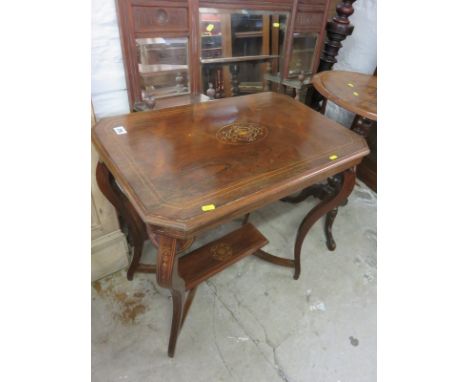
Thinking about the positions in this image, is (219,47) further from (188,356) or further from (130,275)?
(188,356)

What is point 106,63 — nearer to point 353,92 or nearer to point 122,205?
point 122,205

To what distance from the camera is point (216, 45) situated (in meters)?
1.67

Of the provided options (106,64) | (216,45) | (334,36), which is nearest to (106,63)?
(106,64)

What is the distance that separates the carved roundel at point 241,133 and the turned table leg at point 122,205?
0.48m

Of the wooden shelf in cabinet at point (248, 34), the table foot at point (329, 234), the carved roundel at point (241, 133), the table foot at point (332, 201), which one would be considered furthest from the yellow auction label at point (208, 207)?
the wooden shelf in cabinet at point (248, 34)

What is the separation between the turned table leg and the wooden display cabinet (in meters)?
0.48

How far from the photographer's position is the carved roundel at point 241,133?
111 cm

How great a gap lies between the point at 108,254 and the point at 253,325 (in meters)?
0.82

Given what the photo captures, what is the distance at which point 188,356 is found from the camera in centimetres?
125

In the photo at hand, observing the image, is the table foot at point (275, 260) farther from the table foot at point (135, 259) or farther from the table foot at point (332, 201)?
the table foot at point (135, 259)

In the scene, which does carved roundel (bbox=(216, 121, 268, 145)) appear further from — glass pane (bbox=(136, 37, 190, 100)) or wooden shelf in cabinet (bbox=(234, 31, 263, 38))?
wooden shelf in cabinet (bbox=(234, 31, 263, 38))

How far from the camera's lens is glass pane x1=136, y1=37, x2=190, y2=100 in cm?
142

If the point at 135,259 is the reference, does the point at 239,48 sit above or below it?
above

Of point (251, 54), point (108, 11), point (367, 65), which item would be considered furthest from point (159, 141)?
point (367, 65)
